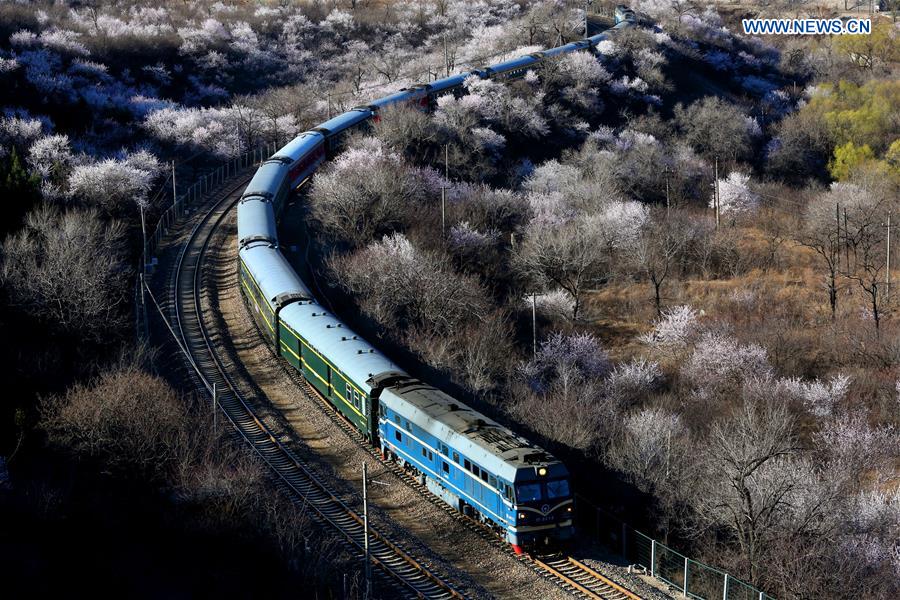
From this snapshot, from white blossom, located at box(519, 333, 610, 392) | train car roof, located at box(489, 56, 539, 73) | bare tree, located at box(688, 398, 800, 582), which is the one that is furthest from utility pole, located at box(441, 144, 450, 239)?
bare tree, located at box(688, 398, 800, 582)

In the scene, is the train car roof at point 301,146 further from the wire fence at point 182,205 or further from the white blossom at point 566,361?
the white blossom at point 566,361

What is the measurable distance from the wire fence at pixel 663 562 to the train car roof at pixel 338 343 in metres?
9.12

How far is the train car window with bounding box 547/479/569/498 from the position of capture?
2756 centimetres

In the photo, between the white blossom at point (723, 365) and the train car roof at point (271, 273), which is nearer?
the train car roof at point (271, 273)

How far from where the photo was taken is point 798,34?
14400 centimetres

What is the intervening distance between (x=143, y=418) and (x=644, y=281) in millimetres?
40623

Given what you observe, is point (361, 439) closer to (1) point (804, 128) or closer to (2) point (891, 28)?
(1) point (804, 128)

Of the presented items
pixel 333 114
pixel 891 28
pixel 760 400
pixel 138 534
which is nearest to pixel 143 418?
pixel 138 534

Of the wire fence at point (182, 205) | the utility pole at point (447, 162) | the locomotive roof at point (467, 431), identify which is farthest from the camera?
the utility pole at point (447, 162)

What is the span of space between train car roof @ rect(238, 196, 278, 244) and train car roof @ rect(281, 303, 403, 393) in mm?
11808

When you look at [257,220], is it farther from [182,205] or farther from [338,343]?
[338,343]

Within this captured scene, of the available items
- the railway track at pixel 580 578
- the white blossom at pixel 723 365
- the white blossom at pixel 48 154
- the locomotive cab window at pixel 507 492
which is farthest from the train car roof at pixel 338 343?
the white blossom at pixel 48 154

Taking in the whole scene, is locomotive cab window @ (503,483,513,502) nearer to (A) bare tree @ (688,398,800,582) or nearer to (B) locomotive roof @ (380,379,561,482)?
(B) locomotive roof @ (380,379,561,482)

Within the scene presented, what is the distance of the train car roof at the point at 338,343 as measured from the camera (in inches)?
1400
